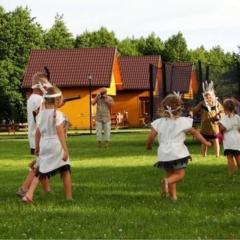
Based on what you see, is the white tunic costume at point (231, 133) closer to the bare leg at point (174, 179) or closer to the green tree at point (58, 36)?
the bare leg at point (174, 179)

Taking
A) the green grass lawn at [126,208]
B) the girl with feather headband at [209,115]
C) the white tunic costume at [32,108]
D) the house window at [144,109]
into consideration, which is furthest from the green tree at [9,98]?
the white tunic costume at [32,108]

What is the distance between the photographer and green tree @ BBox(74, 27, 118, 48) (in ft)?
335

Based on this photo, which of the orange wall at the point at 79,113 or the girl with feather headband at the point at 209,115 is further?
the orange wall at the point at 79,113

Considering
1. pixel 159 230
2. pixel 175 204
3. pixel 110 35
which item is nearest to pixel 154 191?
pixel 175 204

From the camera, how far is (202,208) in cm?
898

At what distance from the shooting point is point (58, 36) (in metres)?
84.0

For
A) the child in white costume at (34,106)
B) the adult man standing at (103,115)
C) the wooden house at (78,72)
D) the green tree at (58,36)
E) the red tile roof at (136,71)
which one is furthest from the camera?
the green tree at (58,36)

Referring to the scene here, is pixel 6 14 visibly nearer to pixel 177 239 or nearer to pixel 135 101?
pixel 135 101

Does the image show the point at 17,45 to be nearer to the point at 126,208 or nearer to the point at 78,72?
the point at 78,72

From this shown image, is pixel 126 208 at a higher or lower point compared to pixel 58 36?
lower

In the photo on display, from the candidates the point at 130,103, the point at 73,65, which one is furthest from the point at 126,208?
the point at 130,103

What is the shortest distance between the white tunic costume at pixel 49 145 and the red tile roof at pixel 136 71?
5622 centimetres

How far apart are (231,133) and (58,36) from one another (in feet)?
236

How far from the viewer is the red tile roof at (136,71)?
67000 mm
